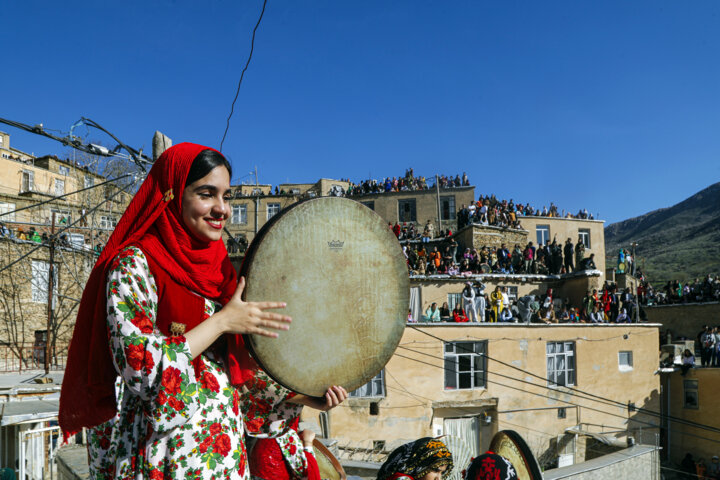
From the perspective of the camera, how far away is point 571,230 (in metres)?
37.5

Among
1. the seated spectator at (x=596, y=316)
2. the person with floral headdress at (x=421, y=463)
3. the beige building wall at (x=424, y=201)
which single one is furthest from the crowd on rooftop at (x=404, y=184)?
the person with floral headdress at (x=421, y=463)

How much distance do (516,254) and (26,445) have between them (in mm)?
23409

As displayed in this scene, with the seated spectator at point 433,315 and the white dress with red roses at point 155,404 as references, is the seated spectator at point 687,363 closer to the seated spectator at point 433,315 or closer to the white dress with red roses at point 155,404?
the seated spectator at point 433,315

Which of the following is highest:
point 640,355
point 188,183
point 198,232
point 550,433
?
point 188,183

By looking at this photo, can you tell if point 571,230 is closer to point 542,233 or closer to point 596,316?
point 542,233

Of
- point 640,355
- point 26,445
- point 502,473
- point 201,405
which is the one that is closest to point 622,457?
point 502,473

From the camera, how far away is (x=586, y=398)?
2177 centimetres

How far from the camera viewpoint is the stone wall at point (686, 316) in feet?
96.2

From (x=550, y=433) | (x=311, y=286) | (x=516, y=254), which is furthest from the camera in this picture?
(x=516, y=254)

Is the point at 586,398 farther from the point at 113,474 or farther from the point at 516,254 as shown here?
the point at 113,474

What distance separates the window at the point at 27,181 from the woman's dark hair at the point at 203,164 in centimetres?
4606

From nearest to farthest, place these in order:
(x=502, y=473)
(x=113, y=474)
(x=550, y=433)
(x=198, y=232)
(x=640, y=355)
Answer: (x=113, y=474) → (x=198, y=232) → (x=502, y=473) → (x=550, y=433) → (x=640, y=355)

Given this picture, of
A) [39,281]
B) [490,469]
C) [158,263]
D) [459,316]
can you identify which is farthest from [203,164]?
[39,281]

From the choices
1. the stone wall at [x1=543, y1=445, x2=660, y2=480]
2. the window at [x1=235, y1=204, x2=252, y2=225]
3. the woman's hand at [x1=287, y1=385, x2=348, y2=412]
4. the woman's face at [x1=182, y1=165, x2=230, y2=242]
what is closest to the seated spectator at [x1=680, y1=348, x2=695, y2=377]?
the stone wall at [x1=543, y1=445, x2=660, y2=480]
